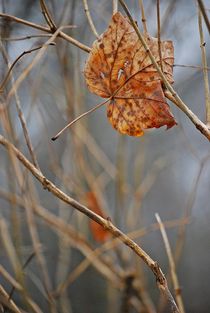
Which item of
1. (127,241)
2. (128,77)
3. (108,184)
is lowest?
(108,184)

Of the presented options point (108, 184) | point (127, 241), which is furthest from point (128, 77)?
point (108, 184)

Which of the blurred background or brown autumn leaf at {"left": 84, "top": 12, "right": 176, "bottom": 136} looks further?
the blurred background

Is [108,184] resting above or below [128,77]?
below

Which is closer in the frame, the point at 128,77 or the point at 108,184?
the point at 128,77

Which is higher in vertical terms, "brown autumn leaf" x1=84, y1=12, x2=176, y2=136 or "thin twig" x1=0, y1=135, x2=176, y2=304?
"brown autumn leaf" x1=84, y1=12, x2=176, y2=136

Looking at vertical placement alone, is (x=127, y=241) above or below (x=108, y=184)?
above

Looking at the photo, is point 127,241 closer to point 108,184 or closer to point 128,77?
point 128,77

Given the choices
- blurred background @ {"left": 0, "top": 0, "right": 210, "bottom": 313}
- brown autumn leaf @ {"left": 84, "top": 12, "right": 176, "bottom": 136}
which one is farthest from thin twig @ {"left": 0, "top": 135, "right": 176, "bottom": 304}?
blurred background @ {"left": 0, "top": 0, "right": 210, "bottom": 313}

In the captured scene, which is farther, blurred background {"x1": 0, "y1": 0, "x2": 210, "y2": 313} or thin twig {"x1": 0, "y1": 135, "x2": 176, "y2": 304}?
blurred background {"x1": 0, "y1": 0, "x2": 210, "y2": 313}

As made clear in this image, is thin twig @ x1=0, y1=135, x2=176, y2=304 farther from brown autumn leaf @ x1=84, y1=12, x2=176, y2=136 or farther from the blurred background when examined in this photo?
the blurred background

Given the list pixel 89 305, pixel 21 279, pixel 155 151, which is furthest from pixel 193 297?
pixel 21 279
